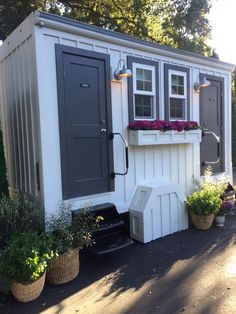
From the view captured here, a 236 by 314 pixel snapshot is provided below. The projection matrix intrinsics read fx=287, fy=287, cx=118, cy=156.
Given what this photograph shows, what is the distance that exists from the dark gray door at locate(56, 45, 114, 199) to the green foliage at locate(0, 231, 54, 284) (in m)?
1.06

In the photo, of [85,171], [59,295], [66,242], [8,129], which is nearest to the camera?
[59,295]

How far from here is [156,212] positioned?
4.42 m

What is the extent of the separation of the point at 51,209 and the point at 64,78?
1.75m

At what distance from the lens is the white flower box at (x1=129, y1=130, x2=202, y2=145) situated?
4.48 metres

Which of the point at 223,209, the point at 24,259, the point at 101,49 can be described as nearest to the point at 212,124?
the point at 223,209

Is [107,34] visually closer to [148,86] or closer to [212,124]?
[148,86]

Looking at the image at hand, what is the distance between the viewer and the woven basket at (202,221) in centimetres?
477

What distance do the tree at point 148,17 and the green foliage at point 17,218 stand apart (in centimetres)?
733

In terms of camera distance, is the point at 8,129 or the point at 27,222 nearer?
the point at 27,222

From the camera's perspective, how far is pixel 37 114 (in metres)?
3.71

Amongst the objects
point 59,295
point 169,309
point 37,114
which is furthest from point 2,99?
point 169,309

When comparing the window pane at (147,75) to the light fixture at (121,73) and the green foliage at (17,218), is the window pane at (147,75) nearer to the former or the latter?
the light fixture at (121,73)

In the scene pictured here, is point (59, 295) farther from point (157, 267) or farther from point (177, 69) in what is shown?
point (177, 69)

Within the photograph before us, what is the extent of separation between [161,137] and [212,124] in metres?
1.90
